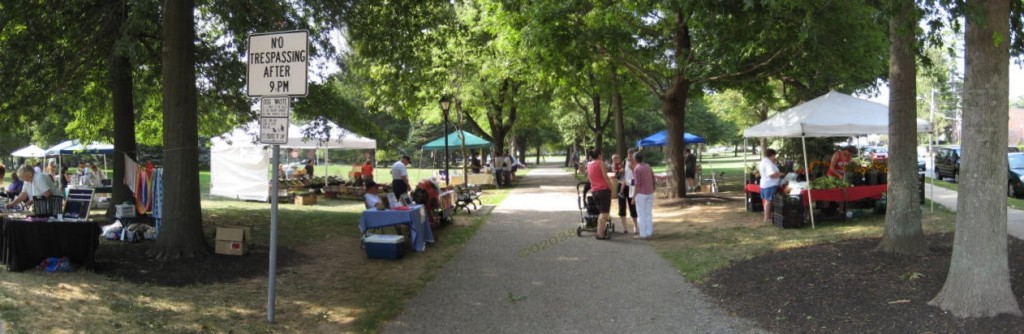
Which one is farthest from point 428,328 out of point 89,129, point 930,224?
point 89,129

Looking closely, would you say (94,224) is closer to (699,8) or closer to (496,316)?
(496,316)

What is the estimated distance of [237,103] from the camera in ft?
43.8

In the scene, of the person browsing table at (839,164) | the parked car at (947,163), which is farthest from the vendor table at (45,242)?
the parked car at (947,163)

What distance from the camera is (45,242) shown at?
7.88 metres

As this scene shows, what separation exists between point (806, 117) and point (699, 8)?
5.02 meters

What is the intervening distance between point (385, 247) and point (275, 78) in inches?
170

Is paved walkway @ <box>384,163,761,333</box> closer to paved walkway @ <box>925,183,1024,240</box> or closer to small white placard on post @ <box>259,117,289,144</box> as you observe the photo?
small white placard on post @ <box>259,117,289,144</box>

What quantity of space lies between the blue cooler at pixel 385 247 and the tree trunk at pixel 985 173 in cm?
677

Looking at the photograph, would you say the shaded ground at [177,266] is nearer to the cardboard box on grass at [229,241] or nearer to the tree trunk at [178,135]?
the cardboard box on grass at [229,241]

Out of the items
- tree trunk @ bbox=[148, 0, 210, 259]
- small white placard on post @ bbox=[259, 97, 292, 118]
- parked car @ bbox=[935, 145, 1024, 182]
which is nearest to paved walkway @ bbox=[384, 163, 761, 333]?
small white placard on post @ bbox=[259, 97, 292, 118]

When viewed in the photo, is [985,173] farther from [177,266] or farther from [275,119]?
[177,266]

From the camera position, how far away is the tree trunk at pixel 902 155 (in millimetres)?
7590

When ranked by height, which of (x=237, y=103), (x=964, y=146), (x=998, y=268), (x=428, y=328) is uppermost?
(x=237, y=103)

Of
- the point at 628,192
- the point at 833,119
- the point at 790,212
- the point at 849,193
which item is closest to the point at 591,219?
the point at 628,192
